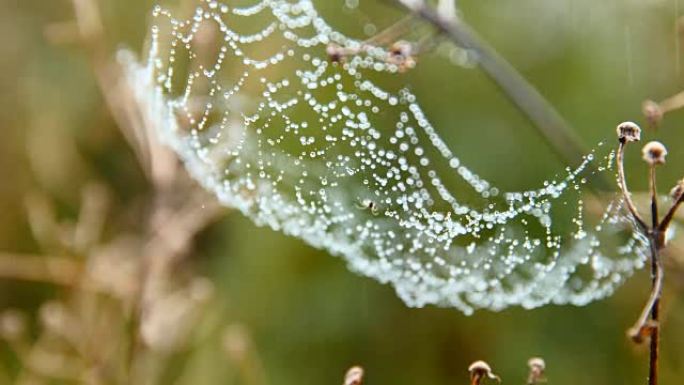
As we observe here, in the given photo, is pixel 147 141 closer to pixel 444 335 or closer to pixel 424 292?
pixel 424 292

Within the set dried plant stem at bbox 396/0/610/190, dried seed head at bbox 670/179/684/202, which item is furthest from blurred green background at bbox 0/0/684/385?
dried seed head at bbox 670/179/684/202

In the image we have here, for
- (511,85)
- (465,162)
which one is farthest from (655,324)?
(465,162)

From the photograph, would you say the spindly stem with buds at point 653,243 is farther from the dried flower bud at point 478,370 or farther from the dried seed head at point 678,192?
the dried flower bud at point 478,370

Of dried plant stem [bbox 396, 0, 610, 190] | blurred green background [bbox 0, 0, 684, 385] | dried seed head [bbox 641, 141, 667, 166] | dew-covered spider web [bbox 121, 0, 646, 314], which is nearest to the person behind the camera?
dried seed head [bbox 641, 141, 667, 166]

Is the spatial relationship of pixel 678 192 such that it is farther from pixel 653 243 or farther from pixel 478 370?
pixel 478 370

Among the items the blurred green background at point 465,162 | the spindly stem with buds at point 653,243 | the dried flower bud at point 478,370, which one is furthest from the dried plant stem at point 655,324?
the blurred green background at point 465,162

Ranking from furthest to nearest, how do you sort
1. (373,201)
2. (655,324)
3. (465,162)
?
(465,162), (373,201), (655,324)

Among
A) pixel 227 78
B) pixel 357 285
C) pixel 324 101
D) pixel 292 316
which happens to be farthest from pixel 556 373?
pixel 227 78

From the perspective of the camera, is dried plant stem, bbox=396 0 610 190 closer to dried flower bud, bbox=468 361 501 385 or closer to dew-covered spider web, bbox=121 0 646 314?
dew-covered spider web, bbox=121 0 646 314
